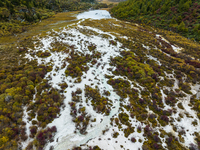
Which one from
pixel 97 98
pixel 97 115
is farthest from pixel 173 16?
pixel 97 115

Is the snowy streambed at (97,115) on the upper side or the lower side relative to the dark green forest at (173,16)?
lower

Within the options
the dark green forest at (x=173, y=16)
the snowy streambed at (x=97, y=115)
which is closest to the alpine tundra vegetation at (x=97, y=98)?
the snowy streambed at (x=97, y=115)

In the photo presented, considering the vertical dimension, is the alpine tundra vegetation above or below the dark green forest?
below

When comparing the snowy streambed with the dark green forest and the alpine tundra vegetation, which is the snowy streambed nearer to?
the alpine tundra vegetation

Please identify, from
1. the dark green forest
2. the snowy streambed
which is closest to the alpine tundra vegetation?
the snowy streambed

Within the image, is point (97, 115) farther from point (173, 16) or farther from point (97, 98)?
point (173, 16)

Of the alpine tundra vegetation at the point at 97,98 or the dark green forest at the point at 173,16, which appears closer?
the alpine tundra vegetation at the point at 97,98

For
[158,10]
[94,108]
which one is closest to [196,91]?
[94,108]

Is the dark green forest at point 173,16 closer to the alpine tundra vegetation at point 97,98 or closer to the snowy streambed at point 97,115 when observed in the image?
the alpine tundra vegetation at point 97,98

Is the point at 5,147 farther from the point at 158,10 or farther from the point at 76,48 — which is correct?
the point at 158,10
